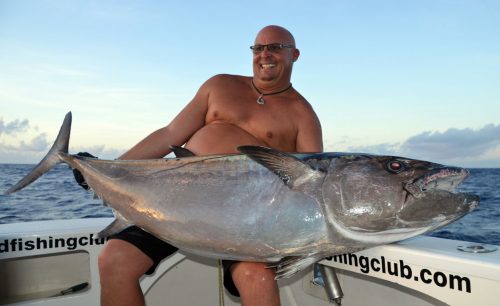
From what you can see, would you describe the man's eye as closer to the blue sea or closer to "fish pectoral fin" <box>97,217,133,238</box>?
"fish pectoral fin" <box>97,217,133,238</box>

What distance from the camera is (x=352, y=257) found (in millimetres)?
2074

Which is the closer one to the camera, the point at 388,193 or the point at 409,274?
the point at 388,193

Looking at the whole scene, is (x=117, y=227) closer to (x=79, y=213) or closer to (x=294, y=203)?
(x=294, y=203)

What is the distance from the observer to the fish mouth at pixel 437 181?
1.63 m

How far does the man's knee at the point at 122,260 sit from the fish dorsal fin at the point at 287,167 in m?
0.84

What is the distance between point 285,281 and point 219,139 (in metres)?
1.20

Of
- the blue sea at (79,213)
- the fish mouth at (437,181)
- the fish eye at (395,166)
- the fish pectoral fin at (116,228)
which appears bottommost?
the blue sea at (79,213)

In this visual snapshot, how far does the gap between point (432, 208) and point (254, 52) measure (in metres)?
1.61

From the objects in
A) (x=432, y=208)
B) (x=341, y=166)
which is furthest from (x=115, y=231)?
(x=432, y=208)

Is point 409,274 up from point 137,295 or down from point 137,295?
up

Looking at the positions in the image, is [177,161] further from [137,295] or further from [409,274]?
[409,274]

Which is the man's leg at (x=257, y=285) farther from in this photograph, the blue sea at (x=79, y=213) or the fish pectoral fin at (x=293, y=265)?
the blue sea at (x=79, y=213)

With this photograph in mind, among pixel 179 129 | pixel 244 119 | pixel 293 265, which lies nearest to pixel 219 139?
pixel 244 119

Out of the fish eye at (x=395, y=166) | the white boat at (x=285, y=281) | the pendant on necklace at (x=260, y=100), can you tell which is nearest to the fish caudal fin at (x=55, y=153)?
the white boat at (x=285, y=281)
